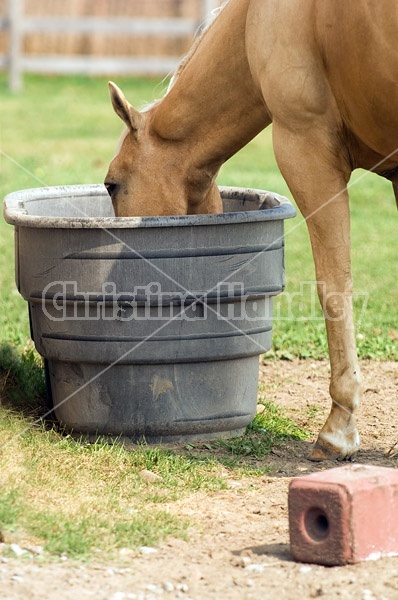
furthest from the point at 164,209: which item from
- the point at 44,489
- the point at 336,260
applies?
the point at 44,489

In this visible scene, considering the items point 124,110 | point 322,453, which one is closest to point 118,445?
point 322,453

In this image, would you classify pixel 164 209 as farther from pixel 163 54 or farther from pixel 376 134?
pixel 163 54

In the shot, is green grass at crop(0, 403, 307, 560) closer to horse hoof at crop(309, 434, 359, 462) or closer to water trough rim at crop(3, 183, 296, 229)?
horse hoof at crop(309, 434, 359, 462)

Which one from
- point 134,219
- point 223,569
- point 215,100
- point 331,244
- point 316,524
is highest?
point 215,100

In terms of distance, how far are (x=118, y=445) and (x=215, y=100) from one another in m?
1.43

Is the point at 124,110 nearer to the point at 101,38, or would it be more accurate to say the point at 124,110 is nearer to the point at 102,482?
the point at 102,482

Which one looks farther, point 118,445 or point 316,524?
point 118,445

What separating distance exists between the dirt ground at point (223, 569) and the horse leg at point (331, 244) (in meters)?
0.22

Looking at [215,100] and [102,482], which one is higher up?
[215,100]

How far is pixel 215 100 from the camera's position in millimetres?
4082

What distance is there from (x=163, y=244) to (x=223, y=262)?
25 cm

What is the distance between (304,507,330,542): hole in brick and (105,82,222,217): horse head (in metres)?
1.66

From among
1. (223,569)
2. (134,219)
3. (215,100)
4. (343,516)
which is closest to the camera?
(343,516)

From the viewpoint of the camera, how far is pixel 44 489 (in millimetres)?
3486
